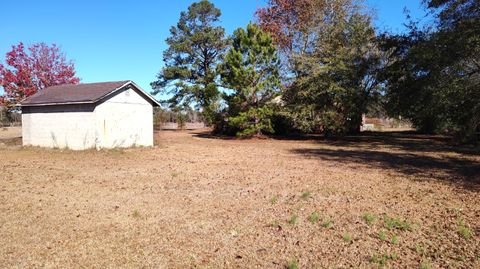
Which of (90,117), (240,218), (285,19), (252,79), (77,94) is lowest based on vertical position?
(240,218)

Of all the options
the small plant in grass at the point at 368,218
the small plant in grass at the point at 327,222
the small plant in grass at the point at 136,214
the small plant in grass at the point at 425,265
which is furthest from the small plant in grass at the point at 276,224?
the small plant in grass at the point at 136,214

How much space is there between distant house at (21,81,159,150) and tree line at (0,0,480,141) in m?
7.11

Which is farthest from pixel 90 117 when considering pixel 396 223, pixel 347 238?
pixel 396 223

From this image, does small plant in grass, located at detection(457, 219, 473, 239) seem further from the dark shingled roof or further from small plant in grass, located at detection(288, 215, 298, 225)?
the dark shingled roof

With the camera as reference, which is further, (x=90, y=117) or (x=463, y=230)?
(x=90, y=117)

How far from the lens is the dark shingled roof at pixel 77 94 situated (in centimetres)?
1538

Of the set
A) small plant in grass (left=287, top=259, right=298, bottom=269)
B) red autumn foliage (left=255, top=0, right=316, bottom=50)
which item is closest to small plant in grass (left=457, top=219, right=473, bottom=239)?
small plant in grass (left=287, top=259, right=298, bottom=269)

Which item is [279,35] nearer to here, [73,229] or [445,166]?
[445,166]

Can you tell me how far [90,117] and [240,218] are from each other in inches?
487

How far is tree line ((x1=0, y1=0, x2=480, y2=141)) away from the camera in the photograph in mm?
12633

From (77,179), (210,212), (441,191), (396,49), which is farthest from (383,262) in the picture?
(396,49)

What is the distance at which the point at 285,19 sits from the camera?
2791 centimetres

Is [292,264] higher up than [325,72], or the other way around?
[325,72]

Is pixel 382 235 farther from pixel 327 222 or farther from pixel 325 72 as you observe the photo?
pixel 325 72
